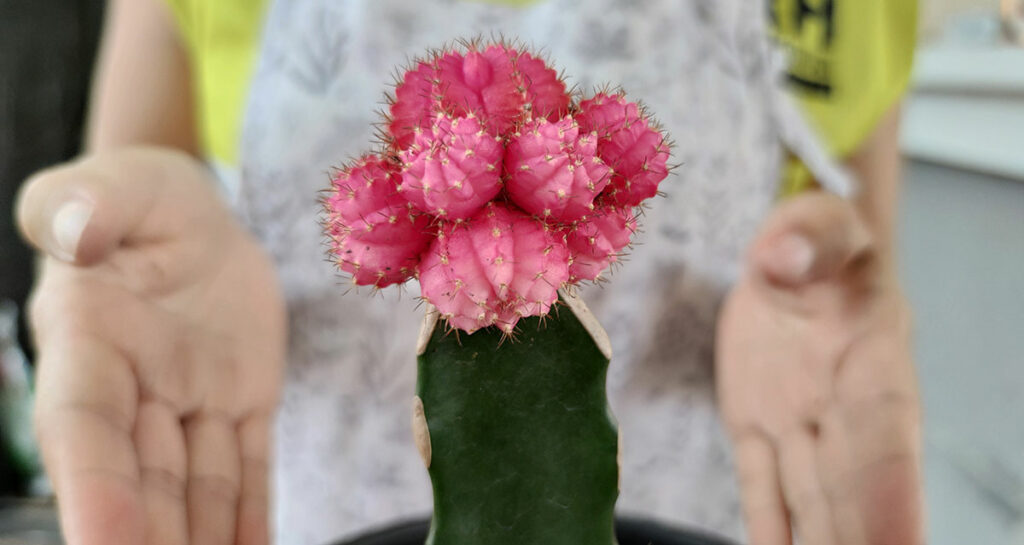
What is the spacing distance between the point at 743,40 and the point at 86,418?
381 millimetres

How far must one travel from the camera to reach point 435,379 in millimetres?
215

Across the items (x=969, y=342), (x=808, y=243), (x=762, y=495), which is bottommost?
(x=969, y=342)

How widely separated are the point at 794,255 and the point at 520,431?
17cm

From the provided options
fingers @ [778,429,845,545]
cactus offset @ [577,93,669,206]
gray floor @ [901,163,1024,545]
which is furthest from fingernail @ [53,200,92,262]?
gray floor @ [901,163,1024,545]

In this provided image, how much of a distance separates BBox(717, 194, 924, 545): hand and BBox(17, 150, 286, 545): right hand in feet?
0.75

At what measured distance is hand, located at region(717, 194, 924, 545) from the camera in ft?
1.04

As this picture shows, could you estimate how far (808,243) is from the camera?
13.0 inches

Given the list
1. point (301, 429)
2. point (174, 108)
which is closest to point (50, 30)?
point (174, 108)

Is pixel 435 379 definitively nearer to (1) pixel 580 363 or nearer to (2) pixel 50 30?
(1) pixel 580 363

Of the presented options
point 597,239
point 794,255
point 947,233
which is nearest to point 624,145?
point 597,239

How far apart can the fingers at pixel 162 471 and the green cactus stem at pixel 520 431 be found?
111mm

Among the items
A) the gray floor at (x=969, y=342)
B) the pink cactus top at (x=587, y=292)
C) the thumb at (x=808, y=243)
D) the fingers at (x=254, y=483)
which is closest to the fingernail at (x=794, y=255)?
the thumb at (x=808, y=243)

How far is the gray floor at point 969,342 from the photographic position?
0.62 meters

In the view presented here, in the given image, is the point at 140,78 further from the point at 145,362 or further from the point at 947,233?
the point at 947,233
